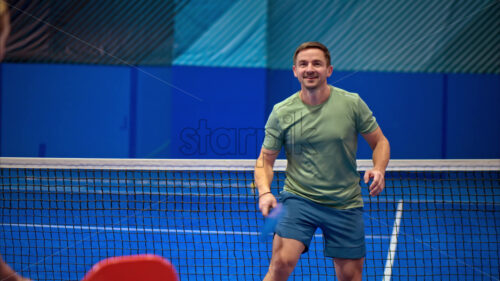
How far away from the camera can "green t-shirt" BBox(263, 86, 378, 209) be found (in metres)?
2.23

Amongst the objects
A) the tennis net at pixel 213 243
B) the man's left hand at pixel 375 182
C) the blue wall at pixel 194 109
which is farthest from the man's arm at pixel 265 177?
the blue wall at pixel 194 109

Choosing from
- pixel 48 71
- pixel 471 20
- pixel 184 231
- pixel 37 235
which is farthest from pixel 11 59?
pixel 471 20

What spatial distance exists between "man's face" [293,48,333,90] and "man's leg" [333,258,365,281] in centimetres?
88

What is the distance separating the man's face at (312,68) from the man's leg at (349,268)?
0.88 meters

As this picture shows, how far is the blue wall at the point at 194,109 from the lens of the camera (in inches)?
295

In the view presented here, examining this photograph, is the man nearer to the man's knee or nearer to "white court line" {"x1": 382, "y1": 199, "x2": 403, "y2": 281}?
the man's knee

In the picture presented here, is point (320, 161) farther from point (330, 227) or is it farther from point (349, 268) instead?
point (349, 268)

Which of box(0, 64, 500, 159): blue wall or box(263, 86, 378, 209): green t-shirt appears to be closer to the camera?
box(263, 86, 378, 209): green t-shirt

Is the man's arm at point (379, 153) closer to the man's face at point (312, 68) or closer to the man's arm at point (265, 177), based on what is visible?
the man's face at point (312, 68)

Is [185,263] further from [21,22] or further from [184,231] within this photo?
[21,22]

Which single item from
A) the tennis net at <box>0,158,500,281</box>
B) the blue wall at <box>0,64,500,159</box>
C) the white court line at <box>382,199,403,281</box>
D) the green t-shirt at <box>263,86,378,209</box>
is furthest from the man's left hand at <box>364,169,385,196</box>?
the blue wall at <box>0,64,500,159</box>

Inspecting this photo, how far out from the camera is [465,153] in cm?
832

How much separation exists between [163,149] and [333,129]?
608 centimetres

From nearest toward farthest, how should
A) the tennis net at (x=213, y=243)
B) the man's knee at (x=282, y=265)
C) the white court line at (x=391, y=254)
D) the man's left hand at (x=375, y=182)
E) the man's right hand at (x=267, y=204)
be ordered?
the man's right hand at (x=267, y=204) → the man's left hand at (x=375, y=182) → the man's knee at (x=282, y=265) → the tennis net at (x=213, y=243) → the white court line at (x=391, y=254)
